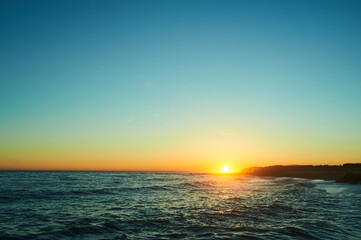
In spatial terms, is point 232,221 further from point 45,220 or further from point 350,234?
point 45,220

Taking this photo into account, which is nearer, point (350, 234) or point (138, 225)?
point (350, 234)

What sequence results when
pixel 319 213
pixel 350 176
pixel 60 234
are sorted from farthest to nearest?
1. pixel 350 176
2. pixel 319 213
3. pixel 60 234

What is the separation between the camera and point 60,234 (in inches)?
507

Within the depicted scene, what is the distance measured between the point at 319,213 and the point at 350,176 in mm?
44498

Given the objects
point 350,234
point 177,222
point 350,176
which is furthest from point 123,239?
point 350,176

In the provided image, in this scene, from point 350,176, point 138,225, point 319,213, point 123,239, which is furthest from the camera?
point 350,176

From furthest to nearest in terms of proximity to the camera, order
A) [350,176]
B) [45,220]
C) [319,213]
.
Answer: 1. [350,176]
2. [319,213]
3. [45,220]

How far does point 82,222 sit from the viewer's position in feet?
50.5

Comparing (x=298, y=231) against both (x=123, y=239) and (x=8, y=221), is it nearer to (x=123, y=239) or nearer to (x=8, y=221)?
(x=123, y=239)

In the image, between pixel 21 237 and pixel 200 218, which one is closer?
pixel 21 237

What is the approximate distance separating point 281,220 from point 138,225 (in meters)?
9.56

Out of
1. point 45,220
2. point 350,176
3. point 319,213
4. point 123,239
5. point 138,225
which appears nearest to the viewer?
point 123,239

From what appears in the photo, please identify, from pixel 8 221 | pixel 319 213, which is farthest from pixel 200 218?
pixel 8 221

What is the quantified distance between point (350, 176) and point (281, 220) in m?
48.9
